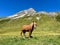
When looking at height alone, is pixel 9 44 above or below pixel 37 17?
below

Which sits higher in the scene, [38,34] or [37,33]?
[37,33]

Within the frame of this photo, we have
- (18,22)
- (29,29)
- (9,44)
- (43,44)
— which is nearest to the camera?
(43,44)

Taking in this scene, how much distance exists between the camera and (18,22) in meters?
174

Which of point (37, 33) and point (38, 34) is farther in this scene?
point (37, 33)

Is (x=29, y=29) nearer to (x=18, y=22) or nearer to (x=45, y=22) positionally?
(x=45, y=22)

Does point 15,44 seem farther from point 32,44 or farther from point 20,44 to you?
point 32,44

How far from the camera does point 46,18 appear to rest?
175625 mm

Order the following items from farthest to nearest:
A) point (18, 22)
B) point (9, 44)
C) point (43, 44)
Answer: point (18, 22) → point (9, 44) → point (43, 44)

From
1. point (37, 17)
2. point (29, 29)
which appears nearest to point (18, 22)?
point (37, 17)

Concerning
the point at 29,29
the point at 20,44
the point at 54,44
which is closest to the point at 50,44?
the point at 54,44

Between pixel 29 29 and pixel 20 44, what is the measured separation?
25.8 ft

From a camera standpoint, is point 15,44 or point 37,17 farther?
point 37,17

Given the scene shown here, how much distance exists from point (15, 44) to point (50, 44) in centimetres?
359

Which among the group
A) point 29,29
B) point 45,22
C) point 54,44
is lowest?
point 54,44
